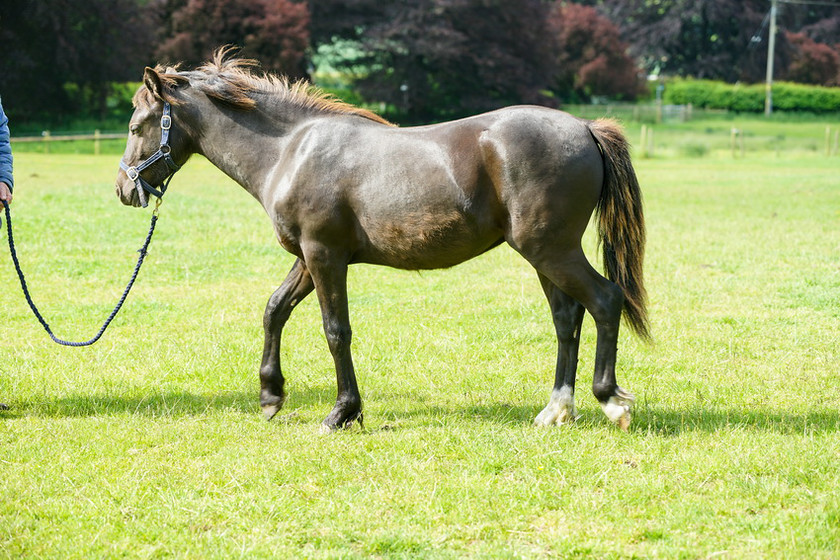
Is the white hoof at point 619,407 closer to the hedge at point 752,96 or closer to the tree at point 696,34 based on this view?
the hedge at point 752,96

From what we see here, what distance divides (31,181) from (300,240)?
61.6 feet

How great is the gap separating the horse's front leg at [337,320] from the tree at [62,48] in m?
39.3

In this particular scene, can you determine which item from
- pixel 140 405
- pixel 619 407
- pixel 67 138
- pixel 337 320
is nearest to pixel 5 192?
pixel 140 405

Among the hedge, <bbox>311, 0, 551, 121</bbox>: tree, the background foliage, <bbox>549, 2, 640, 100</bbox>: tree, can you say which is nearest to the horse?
the background foliage

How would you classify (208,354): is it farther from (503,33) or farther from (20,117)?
(503,33)

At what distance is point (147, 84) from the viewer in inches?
231

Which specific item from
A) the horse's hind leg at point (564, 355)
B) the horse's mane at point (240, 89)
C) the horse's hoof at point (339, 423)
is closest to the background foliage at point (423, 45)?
the horse's mane at point (240, 89)

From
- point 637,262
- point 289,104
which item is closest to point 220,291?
point 289,104

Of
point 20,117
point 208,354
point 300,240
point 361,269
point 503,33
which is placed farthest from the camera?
point 503,33

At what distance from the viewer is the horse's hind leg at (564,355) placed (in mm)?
5812

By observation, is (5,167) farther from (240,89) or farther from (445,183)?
(445,183)

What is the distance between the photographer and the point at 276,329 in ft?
20.5

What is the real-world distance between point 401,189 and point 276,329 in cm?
140

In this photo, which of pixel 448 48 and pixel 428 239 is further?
pixel 448 48
